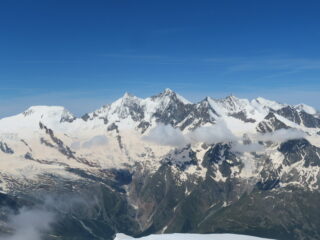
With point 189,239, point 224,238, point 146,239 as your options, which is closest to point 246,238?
point 224,238

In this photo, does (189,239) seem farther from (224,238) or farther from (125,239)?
(125,239)

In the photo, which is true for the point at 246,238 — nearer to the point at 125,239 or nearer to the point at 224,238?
the point at 224,238

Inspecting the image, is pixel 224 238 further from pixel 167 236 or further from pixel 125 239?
pixel 125 239

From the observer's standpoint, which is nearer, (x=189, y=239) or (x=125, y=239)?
(x=189, y=239)

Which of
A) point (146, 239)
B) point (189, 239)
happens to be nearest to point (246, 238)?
point (189, 239)

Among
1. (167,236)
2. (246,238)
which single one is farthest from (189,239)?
(246,238)
